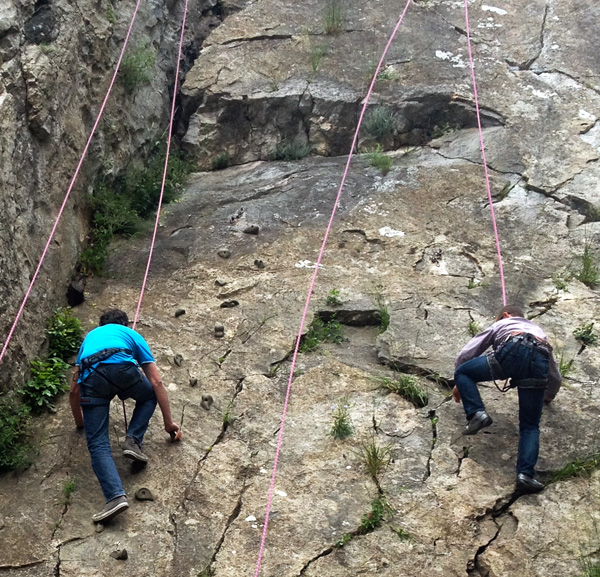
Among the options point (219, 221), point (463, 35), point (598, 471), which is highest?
point (463, 35)

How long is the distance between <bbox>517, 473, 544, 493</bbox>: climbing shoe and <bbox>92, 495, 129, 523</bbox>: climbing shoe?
8.30 feet

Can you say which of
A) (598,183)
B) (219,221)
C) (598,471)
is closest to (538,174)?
(598,183)

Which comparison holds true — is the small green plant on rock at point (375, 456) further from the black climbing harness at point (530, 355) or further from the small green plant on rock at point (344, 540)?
the black climbing harness at point (530, 355)

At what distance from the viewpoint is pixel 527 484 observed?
521cm

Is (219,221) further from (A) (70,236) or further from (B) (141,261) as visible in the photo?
(A) (70,236)

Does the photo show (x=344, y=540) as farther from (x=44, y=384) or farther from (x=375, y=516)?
(x=44, y=384)

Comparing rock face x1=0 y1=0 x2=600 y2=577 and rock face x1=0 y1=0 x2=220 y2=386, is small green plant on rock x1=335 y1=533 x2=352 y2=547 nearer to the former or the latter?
rock face x1=0 y1=0 x2=600 y2=577

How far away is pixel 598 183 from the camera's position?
27.3 ft

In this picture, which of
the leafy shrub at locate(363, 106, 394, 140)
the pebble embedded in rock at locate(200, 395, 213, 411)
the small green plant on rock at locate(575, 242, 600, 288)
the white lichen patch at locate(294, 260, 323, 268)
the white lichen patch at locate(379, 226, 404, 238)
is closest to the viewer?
the pebble embedded in rock at locate(200, 395, 213, 411)

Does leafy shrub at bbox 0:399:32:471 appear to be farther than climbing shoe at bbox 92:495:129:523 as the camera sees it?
Yes

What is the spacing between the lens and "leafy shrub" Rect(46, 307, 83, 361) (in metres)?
6.38

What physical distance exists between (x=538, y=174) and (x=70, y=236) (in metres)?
4.85

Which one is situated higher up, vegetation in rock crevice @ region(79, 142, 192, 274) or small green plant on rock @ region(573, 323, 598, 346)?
vegetation in rock crevice @ region(79, 142, 192, 274)

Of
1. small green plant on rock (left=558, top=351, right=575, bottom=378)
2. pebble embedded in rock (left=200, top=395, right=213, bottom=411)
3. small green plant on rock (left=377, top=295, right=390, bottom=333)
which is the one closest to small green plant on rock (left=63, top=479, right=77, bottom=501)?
pebble embedded in rock (left=200, top=395, right=213, bottom=411)
